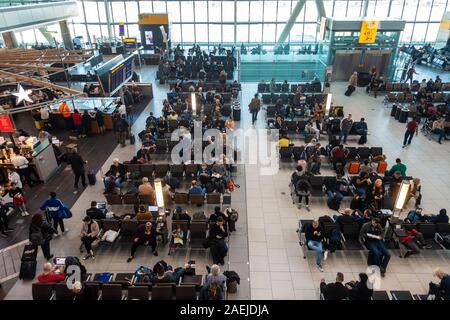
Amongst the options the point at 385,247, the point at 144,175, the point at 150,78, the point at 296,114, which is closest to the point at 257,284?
the point at 385,247

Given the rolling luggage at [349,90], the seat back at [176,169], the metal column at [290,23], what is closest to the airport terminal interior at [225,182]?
the seat back at [176,169]

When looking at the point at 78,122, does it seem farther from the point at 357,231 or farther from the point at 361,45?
the point at 361,45

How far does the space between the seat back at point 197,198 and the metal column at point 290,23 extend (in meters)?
24.6

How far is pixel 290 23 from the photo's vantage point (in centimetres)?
3177

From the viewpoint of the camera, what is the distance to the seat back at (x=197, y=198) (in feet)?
36.6

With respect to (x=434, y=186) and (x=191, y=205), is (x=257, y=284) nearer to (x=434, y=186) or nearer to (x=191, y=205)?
(x=191, y=205)

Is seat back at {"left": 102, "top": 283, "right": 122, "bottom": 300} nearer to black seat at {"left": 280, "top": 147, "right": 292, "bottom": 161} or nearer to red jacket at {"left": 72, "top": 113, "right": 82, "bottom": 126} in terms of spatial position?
black seat at {"left": 280, "top": 147, "right": 292, "bottom": 161}

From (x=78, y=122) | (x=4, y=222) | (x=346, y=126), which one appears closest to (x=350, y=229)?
(x=346, y=126)

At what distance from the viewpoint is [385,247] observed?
29.9 ft

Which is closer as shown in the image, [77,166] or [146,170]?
[77,166]

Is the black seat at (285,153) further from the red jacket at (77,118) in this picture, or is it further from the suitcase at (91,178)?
the red jacket at (77,118)

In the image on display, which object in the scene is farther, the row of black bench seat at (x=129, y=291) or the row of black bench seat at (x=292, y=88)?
the row of black bench seat at (x=292, y=88)

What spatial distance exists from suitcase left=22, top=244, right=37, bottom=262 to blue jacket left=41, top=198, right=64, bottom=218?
45.4 inches

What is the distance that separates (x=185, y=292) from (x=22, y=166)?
8312mm
